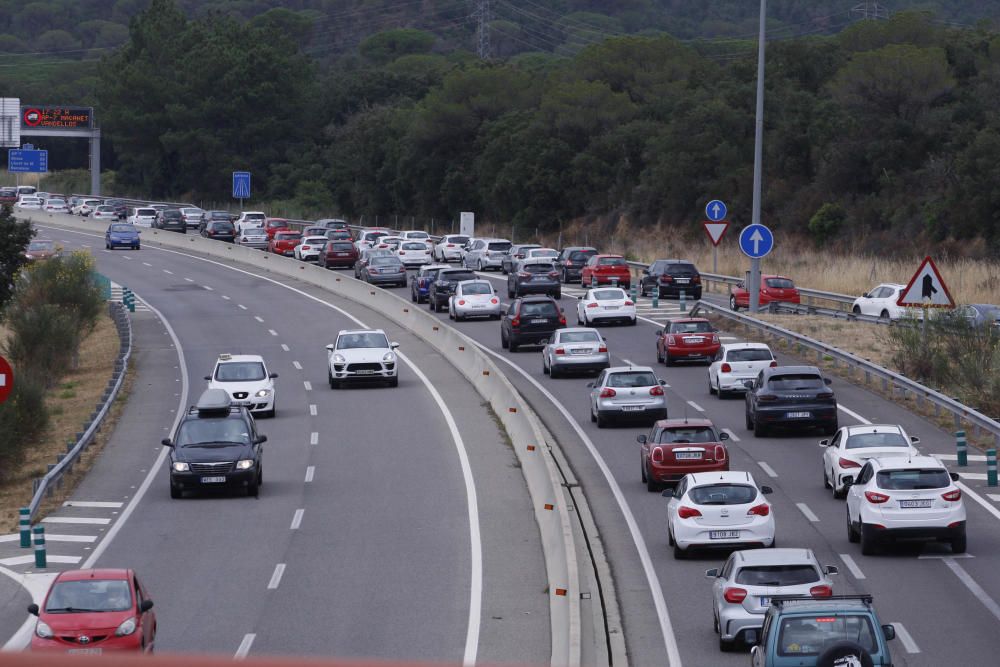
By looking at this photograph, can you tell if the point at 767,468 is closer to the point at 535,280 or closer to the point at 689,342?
the point at 689,342

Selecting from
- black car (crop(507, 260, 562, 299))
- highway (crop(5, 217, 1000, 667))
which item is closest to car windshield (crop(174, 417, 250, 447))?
highway (crop(5, 217, 1000, 667))

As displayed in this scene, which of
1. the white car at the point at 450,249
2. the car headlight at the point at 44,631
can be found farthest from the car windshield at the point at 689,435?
the white car at the point at 450,249

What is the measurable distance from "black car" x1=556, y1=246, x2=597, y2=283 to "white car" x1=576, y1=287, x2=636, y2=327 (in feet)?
48.5

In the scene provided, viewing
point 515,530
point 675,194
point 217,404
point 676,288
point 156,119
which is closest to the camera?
point 515,530

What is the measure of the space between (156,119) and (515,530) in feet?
351

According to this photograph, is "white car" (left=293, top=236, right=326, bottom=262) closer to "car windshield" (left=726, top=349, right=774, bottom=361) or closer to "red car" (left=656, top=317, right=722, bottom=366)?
"red car" (left=656, top=317, right=722, bottom=366)

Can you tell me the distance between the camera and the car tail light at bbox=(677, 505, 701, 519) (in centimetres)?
2062

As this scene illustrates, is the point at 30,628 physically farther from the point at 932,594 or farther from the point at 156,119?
the point at 156,119

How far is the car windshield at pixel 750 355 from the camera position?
35.4 m

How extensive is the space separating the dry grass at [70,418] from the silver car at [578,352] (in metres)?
11.6

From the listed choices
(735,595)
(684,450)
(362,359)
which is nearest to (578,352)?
(362,359)

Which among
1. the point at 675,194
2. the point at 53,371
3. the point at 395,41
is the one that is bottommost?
the point at 53,371

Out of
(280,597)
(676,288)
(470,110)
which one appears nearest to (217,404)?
(280,597)

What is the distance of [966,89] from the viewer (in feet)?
248
